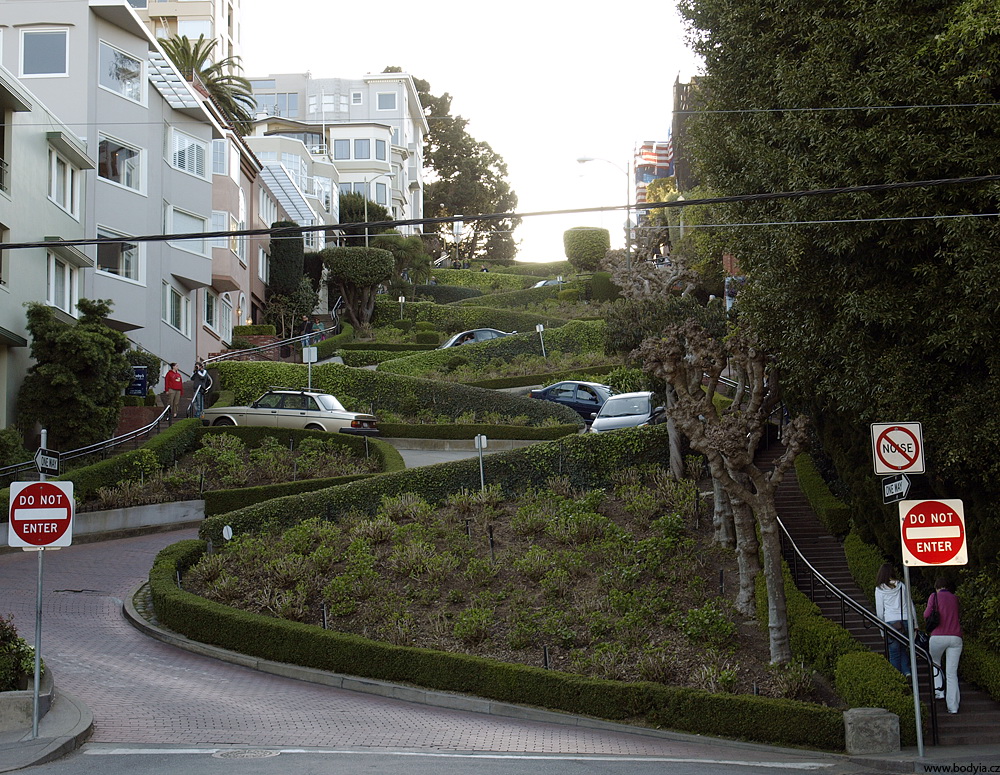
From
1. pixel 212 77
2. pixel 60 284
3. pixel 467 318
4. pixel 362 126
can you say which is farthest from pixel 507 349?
pixel 362 126

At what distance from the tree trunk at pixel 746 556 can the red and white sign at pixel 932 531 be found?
3.78 m

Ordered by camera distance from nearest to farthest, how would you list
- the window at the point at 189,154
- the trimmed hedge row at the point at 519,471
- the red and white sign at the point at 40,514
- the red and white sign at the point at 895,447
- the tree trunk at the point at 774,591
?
the red and white sign at the point at 40,514, the red and white sign at the point at 895,447, the tree trunk at the point at 774,591, the trimmed hedge row at the point at 519,471, the window at the point at 189,154

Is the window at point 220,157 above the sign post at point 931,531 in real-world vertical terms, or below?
above

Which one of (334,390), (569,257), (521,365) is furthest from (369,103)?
(334,390)

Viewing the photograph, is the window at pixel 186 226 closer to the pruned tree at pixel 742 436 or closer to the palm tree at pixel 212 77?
the palm tree at pixel 212 77

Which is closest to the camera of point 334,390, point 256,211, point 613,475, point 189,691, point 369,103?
point 189,691

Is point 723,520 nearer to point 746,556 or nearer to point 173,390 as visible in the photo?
point 746,556

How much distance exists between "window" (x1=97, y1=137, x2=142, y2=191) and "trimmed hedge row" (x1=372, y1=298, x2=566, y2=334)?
27.0 m

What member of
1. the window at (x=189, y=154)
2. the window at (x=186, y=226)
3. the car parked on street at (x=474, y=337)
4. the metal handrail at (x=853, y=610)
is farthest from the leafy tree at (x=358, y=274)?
the metal handrail at (x=853, y=610)

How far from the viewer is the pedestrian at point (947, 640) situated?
14141 mm

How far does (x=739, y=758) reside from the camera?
42.0ft

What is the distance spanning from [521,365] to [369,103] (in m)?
65.9

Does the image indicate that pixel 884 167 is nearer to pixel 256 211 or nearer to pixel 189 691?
pixel 189 691

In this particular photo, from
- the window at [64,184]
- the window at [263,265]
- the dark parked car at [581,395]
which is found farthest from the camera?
the window at [263,265]
